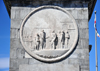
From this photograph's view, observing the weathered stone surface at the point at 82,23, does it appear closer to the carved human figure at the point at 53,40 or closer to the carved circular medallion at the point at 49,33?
the carved circular medallion at the point at 49,33

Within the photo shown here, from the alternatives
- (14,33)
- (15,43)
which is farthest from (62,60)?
(14,33)

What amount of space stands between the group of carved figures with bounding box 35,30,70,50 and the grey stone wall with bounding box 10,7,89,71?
82cm

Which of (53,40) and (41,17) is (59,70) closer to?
(53,40)

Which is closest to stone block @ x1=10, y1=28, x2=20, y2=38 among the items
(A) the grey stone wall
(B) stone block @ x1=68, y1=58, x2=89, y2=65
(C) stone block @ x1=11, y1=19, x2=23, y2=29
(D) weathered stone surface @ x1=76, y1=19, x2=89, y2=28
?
(A) the grey stone wall

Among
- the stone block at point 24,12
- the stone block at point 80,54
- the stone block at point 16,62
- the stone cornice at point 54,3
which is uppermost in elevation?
the stone cornice at point 54,3

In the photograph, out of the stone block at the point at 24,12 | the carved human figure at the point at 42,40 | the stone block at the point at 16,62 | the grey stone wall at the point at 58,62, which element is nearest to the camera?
the grey stone wall at the point at 58,62

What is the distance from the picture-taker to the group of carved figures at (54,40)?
15656 mm

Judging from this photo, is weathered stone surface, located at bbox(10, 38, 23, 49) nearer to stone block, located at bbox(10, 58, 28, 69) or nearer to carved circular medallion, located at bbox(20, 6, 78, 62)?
carved circular medallion, located at bbox(20, 6, 78, 62)

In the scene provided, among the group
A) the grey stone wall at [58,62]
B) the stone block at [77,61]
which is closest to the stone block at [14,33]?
the grey stone wall at [58,62]

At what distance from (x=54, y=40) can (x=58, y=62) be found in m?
1.44

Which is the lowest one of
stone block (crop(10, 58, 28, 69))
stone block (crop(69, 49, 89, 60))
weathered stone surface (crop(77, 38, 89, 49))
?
stone block (crop(10, 58, 28, 69))

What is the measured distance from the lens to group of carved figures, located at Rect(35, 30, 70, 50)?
1566 cm

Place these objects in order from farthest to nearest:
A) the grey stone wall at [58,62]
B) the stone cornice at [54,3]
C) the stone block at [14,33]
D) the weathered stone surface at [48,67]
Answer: the stone cornice at [54,3], the stone block at [14,33], the grey stone wall at [58,62], the weathered stone surface at [48,67]

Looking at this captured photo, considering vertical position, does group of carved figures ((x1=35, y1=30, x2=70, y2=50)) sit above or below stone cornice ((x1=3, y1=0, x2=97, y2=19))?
below
